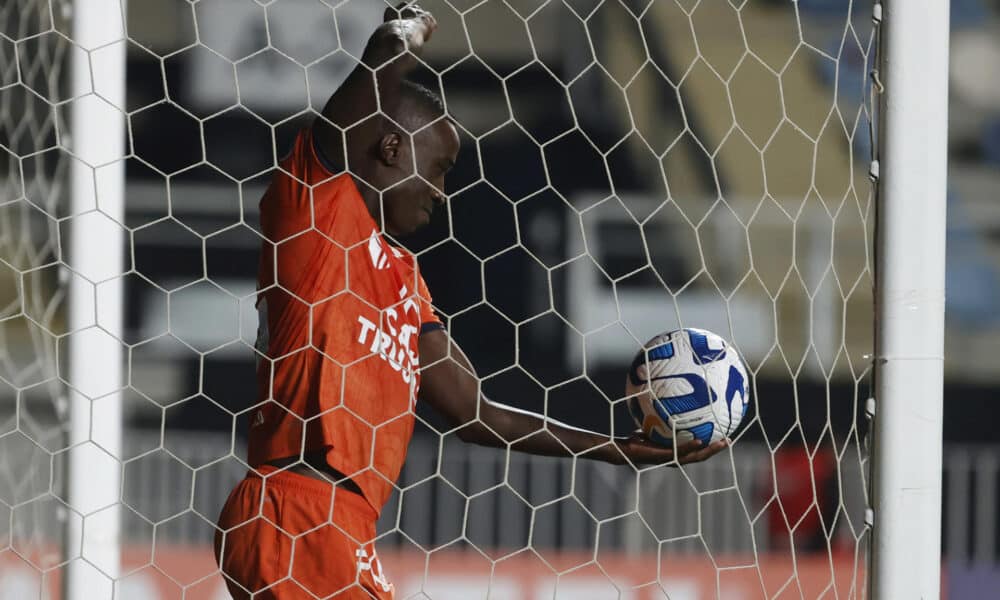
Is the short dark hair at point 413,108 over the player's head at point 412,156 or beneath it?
over

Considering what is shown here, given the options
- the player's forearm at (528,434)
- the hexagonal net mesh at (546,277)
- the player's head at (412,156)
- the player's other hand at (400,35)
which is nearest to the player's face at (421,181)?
the player's head at (412,156)

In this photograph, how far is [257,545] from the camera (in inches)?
72.1

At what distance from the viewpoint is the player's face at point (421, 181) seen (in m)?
1.97

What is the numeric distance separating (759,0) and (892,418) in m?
7.00

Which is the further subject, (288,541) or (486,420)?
(486,420)

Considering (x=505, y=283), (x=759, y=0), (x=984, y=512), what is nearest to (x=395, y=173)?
(x=984, y=512)

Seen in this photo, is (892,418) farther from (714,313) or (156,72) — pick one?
(156,72)

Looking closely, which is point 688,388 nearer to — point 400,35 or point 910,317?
point 910,317

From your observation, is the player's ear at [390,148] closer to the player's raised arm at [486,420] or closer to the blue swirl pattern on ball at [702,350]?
the player's raised arm at [486,420]

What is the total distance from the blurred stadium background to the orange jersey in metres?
2.91

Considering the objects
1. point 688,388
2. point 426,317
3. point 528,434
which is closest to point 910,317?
point 688,388

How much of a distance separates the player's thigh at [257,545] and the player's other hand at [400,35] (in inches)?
25.5

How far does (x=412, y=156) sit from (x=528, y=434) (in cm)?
48

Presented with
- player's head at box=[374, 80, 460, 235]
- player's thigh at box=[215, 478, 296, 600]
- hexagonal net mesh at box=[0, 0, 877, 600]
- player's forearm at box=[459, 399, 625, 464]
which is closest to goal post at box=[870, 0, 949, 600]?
player's forearm at box=[459, 399, 625, 464]
